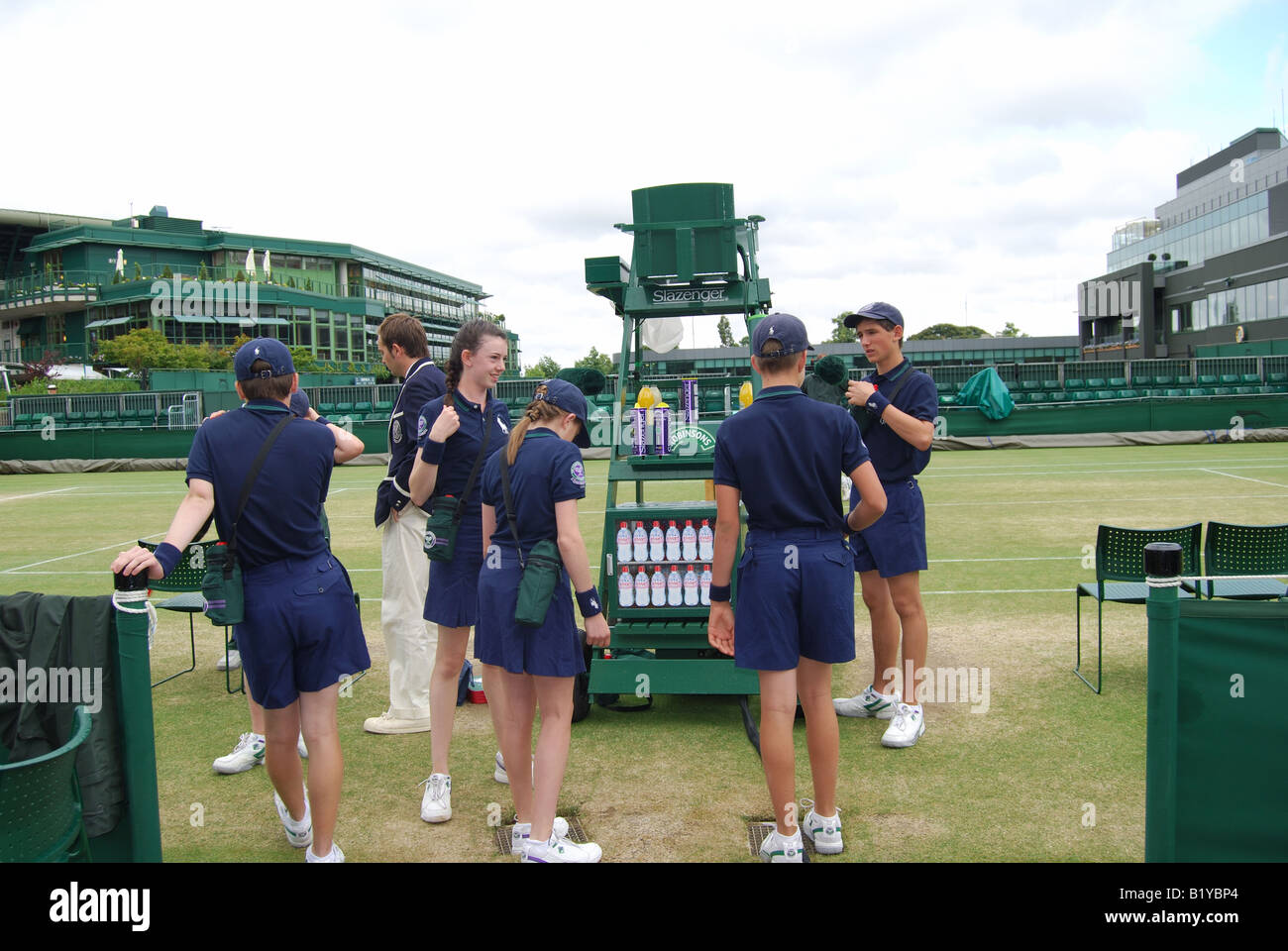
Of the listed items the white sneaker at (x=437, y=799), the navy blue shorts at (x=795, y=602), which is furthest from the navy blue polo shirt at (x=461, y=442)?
the navy blue shorts at (x=795, y=602)

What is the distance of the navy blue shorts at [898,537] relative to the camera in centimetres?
511

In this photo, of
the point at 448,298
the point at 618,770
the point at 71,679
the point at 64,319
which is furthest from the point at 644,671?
the point at 448,298

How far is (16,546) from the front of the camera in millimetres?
13125

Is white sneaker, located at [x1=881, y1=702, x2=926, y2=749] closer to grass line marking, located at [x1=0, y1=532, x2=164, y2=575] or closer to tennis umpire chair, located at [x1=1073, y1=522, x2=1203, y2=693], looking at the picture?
tennis umpire chair, located at [x1=1073, y1=522, x2=1203, y2=693]

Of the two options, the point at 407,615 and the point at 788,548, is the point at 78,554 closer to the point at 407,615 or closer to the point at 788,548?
the point at 407,615

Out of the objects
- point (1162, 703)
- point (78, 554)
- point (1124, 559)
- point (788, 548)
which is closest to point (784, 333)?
point (788, 548)

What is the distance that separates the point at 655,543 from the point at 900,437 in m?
1.59

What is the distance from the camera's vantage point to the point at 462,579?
4453 millimetres

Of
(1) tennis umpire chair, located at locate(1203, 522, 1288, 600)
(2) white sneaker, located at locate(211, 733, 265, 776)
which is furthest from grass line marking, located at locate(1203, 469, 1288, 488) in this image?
(2) white sneaker, located at locate(211, 733, 265, 776)

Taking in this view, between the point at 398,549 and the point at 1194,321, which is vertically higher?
the point at 1194,321

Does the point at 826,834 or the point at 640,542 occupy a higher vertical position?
the point at 640,542

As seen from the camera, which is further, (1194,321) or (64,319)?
(64,319)
